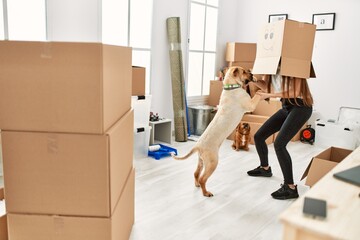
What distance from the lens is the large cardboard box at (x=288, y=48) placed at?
246 cm

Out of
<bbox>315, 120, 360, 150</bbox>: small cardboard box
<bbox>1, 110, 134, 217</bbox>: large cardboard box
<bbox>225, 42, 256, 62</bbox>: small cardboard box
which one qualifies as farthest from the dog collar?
<bbox>225, 42, 256, 62</bbox>: small cardboard box

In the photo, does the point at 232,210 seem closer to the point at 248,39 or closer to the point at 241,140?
the point at 241,140

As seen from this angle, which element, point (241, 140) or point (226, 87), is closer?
point (226, 87)

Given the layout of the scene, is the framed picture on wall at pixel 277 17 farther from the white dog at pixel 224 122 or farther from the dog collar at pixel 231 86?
the dog collar at pixel 231 86

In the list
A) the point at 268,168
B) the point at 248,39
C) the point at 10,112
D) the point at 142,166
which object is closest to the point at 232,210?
the point at 268,168

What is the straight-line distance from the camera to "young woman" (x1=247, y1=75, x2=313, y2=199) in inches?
102

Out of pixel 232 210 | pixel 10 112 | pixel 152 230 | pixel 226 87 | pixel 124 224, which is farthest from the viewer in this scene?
pixel 226 87

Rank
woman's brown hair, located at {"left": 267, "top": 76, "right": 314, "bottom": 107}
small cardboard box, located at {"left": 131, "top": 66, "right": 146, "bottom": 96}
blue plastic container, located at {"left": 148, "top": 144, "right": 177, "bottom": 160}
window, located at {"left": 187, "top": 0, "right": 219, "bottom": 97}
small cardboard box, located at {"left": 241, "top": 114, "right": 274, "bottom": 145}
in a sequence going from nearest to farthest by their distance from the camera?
woman's brown hair, located at {"left": 267, "top": 76, "right": 314, "bottom": 107} → small cardboard box, located at {"left": 131, "top": 66, "right": 146, "bottom": 96} → blue plastic container, located at {"left": 148, "top": 144, "right": 177, "bottom": 160} → small cardboard box, located at {"left": 241, "top": 114, "right": 274, "bottom": 145} → window, located at {"left": 187, "top": 0, "right": 219, "bottom": 97}

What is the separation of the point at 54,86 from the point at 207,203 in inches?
66.6

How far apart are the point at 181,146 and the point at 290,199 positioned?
191cm

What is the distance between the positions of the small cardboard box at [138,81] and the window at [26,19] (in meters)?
1.01

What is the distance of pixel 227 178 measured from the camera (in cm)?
324

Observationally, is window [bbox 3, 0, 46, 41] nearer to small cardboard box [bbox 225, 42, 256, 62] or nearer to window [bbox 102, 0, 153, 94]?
window [bbox 102, 0, 153, 94]

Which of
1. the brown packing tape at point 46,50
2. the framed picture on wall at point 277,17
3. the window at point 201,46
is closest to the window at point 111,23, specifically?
the window at point 201,46
